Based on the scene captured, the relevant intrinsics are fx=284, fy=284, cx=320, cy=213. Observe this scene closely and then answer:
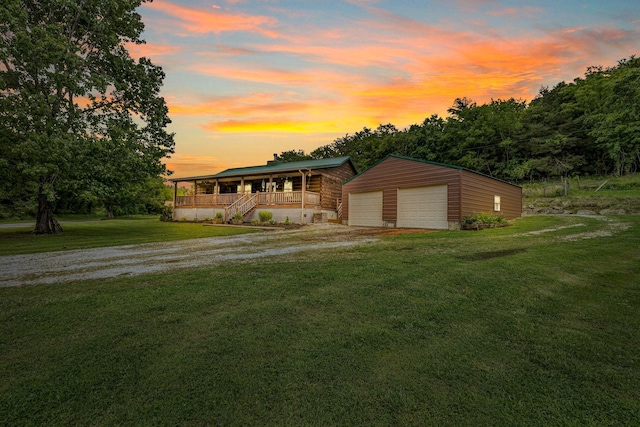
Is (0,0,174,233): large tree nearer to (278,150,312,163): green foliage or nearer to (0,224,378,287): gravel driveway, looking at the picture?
(0,224,378,287): gravel driveway

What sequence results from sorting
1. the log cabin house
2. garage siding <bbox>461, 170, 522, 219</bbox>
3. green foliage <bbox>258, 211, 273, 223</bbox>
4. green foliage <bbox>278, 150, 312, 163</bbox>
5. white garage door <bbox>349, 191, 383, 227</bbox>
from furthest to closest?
green foliage <bbox>278, 150, 312, 163</bbox>, the log cabin house, green foliage <bbox>258, 211, 273, 223</bbox>, white garage door <bbox>349, 191, 383, 227</bbox>, garage siding <bbox>461, 170, 522, 219</bbox>

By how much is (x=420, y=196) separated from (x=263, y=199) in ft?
39.6

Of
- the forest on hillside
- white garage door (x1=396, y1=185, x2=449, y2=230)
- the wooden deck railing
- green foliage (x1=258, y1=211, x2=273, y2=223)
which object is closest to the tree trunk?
the wooden deck railing

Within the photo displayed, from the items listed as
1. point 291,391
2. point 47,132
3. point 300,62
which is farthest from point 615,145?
point 47,132

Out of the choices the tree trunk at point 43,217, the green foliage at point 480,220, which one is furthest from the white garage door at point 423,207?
the tree trunk at point 43,217

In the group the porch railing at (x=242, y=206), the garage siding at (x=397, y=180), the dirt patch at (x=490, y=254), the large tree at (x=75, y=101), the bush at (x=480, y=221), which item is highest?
the large tree at (x=75, y=101)

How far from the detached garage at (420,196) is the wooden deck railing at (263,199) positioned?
277 cm

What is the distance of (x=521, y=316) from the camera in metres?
3.65

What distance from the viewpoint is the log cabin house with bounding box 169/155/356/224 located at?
70.0 ft

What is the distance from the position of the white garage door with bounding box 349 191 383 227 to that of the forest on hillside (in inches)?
1056

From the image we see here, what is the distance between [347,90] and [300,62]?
3567 mm

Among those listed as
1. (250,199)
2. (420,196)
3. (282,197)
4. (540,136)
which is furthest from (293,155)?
(420,196)

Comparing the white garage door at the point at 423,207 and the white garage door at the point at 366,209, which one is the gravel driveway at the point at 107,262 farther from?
the white garage door at the point at 366,209

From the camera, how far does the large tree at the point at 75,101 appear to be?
484 inches
